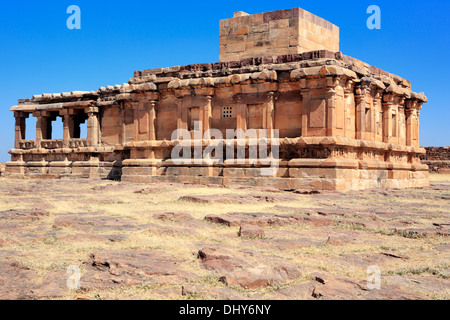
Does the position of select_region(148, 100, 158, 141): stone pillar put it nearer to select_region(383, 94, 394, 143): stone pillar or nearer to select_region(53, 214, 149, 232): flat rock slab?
select_region(383, 94, 394, 143): stone pillar

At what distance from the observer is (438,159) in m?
34.6

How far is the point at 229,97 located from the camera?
56.3ft

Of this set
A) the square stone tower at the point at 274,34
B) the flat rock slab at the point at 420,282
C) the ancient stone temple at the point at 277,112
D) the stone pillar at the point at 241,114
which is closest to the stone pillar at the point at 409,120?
the ancient stone temple at the point at 277,112

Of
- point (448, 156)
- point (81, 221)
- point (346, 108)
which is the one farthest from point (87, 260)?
point (448, 156)

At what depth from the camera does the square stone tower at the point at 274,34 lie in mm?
17500

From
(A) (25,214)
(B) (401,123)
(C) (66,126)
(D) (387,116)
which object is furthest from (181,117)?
(B) (401,123)

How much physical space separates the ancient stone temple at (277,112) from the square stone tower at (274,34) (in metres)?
0.04

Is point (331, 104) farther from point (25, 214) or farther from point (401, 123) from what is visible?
point (25, 214)

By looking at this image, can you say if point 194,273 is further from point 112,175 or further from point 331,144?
point 112,175

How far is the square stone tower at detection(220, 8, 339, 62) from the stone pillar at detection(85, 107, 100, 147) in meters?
7.79

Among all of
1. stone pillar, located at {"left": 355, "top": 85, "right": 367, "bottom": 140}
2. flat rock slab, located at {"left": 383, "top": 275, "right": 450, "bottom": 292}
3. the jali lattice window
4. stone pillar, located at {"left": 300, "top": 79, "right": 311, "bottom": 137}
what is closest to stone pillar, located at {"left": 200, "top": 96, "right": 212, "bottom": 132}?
the jali lattice window

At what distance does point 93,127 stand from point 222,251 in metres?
18.4

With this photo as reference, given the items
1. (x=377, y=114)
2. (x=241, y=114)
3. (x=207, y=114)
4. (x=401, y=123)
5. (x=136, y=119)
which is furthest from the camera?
(x=401, y=123)

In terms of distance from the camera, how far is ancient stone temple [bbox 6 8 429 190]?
15.2m
